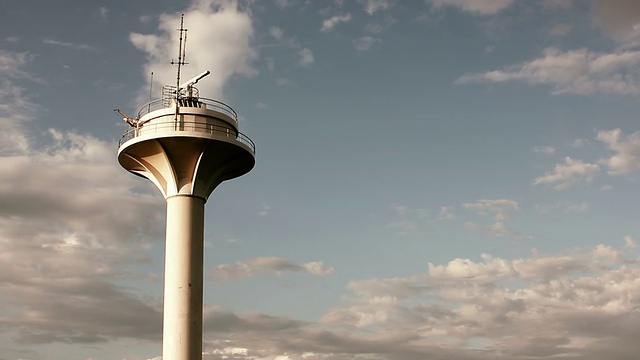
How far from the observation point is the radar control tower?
41812mm

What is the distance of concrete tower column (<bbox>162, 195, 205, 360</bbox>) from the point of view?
1629 inches

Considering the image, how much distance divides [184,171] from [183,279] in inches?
245

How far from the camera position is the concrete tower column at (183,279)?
41.4 m

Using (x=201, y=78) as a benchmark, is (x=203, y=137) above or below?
below

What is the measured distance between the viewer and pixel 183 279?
4225 centimetres

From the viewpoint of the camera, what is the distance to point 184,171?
4416cm

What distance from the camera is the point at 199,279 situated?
4288cm

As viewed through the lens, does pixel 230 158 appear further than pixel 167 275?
Yes

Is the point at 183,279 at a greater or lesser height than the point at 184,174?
lesser

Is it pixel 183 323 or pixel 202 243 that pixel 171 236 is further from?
pixel 183 323

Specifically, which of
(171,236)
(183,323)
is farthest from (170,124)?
(183,323)

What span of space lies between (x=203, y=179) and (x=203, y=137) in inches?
107

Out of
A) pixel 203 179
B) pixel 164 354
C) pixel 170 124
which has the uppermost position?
pixel 170 124

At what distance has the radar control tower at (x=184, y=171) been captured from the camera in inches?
1646
